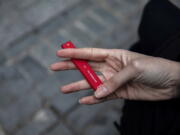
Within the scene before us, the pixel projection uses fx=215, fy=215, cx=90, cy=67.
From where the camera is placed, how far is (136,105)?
1005mm

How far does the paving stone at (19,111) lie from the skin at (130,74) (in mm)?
541

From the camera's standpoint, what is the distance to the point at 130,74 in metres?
0.91

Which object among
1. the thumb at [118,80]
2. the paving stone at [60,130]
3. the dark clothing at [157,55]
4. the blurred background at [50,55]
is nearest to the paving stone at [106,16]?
the blurred background at [50,55]

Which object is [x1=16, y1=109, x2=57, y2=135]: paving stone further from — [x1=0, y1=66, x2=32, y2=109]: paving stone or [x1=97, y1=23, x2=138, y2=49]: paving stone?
[x1=97, y1=23, x2=138, y2=49]: paving stone

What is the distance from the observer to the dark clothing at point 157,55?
0.86 m

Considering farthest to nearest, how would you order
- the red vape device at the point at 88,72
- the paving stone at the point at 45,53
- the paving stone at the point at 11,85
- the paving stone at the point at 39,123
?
1. the paving stone at the point at 45,53
2. the paving stone at the point at 11,85
3. the paving stone at the point at 39,123
4. the red vape device at the point at 88,72

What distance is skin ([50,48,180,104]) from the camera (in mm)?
917

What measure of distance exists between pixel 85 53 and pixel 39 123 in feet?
2.28

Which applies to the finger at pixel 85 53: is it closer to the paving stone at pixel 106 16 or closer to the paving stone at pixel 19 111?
the paving stone at pixel 19 111

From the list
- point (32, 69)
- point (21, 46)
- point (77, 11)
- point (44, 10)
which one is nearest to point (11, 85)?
point (32, 69)

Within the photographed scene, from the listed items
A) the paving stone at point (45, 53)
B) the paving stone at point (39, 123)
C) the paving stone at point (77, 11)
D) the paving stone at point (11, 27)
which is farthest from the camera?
the paving stone at point (77, 11)

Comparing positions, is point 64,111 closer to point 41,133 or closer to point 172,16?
point 41,133

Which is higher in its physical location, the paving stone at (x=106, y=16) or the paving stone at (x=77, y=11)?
the paving stone at (x=77, y=11)

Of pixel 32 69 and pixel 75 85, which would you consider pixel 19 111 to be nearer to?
pixel 32 69
